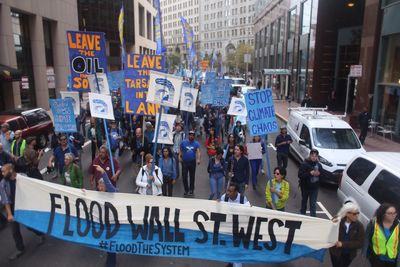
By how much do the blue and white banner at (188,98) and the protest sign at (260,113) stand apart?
476cm

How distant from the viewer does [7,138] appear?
10023 mm

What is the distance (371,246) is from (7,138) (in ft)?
31.5

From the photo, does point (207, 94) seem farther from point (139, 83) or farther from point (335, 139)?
point (139, 83)

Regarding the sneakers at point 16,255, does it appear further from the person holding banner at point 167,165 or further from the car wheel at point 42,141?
the car wheel at point 42,141

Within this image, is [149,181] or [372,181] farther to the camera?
[149,181]

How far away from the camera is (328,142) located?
11.1m

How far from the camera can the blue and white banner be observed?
11.6m

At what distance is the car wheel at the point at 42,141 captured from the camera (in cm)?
1452

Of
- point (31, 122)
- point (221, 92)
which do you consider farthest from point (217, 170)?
point (31, 122)

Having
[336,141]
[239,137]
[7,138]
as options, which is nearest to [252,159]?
[239,137]

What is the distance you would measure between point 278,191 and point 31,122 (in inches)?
444

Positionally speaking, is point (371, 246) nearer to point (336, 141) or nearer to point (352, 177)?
point (352, 177)

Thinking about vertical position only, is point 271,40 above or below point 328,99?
above

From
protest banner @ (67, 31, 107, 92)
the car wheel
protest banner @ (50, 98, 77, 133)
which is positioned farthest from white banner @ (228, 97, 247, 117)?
the car wheel
